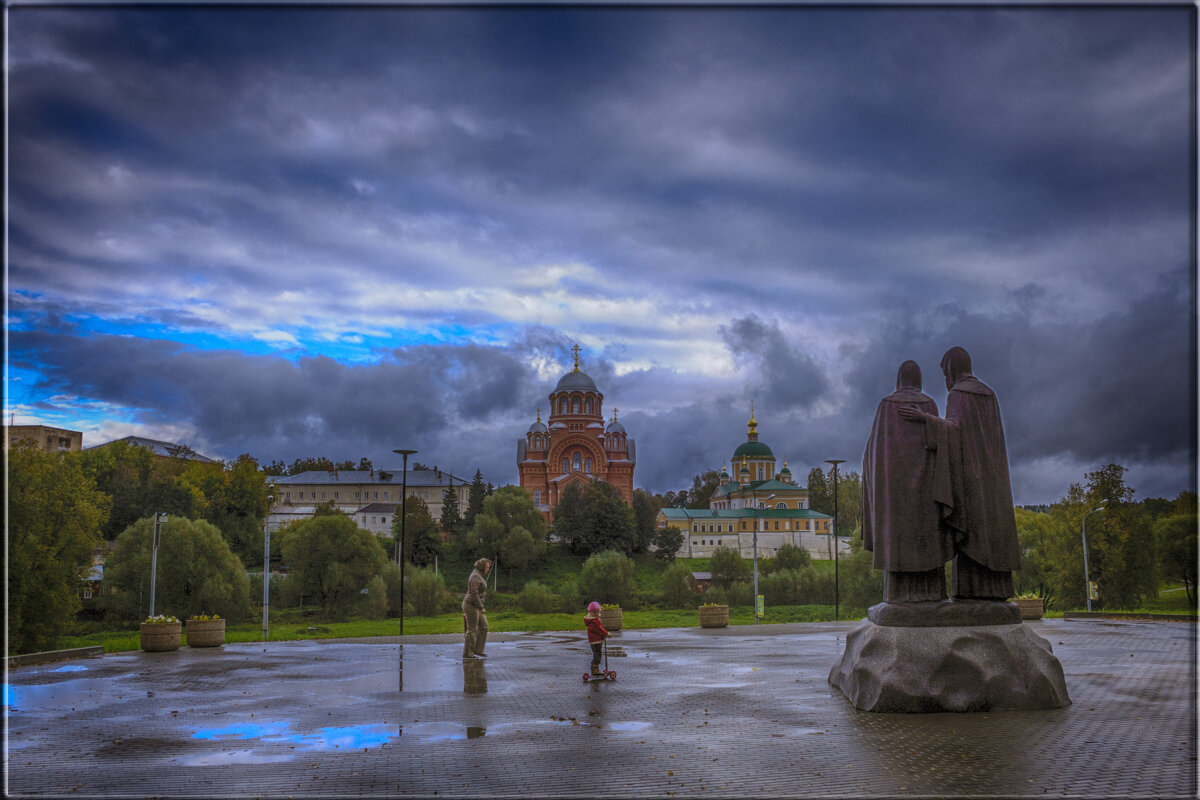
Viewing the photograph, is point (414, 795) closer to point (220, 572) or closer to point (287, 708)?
point (287, 708)

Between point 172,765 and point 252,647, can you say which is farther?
point 252,647

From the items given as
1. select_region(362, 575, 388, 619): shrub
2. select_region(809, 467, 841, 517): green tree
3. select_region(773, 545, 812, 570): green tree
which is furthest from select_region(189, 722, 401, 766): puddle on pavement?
select_region(809, 467, 841, 517): green tree

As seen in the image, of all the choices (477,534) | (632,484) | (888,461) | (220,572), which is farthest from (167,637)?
(632,484)

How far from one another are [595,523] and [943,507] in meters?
69.5

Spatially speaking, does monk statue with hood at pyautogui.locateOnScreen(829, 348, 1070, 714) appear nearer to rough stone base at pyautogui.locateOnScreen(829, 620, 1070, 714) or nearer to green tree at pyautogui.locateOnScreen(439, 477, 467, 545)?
rough stone base at pyautogui.locateOnScreen(829, 620, 1070, 714)

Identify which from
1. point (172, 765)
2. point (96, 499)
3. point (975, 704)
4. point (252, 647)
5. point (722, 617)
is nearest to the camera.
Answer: point (172, 765)

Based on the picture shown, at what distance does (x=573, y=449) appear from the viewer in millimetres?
95750

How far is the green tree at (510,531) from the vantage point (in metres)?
70.6

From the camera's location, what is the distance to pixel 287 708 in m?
10.5

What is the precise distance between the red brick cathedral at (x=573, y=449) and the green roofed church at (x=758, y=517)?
345 inches

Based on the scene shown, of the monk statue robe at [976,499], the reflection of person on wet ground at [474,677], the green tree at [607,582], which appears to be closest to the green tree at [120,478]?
the green tree at [607,582]

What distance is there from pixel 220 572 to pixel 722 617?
31841mm

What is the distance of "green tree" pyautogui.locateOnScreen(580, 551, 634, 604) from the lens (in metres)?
51.2

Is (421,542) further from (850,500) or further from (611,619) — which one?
(611,619)
